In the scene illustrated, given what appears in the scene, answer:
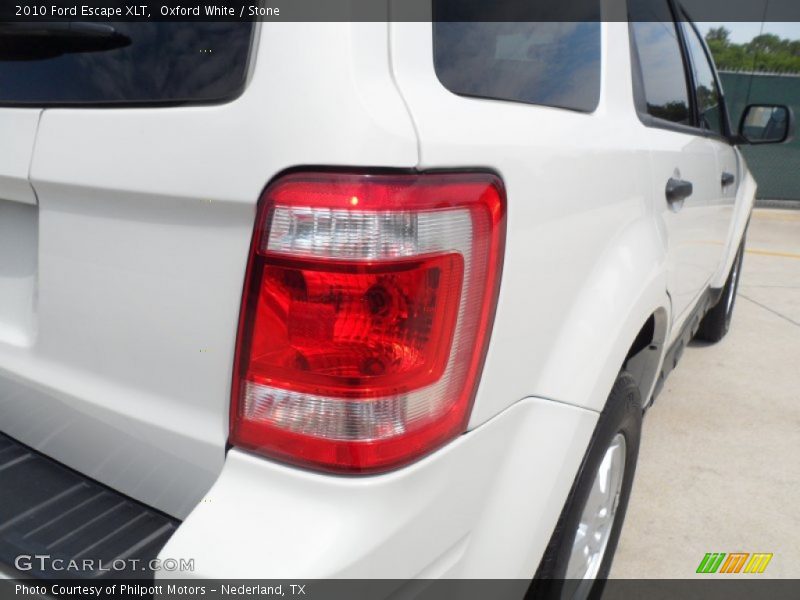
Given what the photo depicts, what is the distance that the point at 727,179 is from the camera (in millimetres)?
3129

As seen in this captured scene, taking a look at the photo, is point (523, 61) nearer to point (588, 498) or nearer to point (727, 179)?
point (588, 498)

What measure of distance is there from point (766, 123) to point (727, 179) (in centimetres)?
89

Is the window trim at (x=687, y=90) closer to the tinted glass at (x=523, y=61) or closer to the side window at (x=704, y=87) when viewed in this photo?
the side window at (x=704, y=87)

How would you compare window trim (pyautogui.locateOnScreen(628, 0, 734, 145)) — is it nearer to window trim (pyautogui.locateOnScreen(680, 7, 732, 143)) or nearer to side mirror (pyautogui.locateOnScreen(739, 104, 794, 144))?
window trim (pyautogui.locateOnScreen(680, 7, 732, 143))

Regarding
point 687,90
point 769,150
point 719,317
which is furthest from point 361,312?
point 769,150

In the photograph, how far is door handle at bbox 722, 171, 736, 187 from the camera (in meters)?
3.05

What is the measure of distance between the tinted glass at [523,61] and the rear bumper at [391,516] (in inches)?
23.9

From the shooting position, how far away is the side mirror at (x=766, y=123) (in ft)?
11.8

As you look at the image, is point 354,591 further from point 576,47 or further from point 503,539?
point 576,47

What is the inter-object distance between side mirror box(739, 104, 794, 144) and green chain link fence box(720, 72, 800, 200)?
994 cm

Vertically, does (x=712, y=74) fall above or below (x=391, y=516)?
above

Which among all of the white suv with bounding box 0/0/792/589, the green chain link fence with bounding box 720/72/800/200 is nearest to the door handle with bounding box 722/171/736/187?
the white suv with bounding box 0/0/792/589

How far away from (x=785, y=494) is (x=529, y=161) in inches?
89.3

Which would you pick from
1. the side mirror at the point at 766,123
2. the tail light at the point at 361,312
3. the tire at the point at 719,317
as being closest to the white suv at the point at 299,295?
the tail light at the point at 361,312
